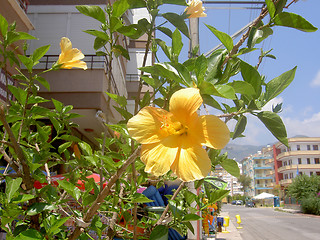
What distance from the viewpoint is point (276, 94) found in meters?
0.65

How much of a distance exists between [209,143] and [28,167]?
69cm

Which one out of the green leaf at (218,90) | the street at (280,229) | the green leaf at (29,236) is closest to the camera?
the green leaf at (218,90)

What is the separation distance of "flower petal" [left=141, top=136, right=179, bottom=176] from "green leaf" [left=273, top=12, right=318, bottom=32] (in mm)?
352

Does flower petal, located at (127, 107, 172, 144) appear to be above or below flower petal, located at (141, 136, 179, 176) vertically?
above

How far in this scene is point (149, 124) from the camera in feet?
2.08

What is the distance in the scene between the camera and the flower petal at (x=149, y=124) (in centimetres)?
63

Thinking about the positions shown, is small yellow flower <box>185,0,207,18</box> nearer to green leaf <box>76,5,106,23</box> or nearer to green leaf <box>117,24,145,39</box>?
green leaf <box>117,24,145,39</box>

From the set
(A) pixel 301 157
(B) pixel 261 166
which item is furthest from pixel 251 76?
(B) pixel 261 166

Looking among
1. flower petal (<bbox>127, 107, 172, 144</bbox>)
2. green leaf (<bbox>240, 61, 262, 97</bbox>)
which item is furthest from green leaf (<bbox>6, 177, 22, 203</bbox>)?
green leaf (<bbox>240, 61, 262, 97</bbox>)

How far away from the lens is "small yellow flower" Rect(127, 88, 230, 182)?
57cm

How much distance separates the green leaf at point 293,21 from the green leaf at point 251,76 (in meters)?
0.15

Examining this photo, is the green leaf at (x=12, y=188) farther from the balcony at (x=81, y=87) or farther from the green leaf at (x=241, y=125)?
the balcony at (x=81, y=87)

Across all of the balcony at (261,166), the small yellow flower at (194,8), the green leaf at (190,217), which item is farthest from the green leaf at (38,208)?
the balcony at (261,166)

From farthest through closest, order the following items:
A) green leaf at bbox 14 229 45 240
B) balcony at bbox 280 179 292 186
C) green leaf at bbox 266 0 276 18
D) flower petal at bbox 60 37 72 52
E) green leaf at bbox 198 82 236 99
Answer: balcony at bbox 280 179 292 186
flower petal at bbox 60 37 72 52
green leaf at bbox 14 229 45 240
green leaf at bbox 266 0 276 18
green leaf at bbox 198 82 236 99
